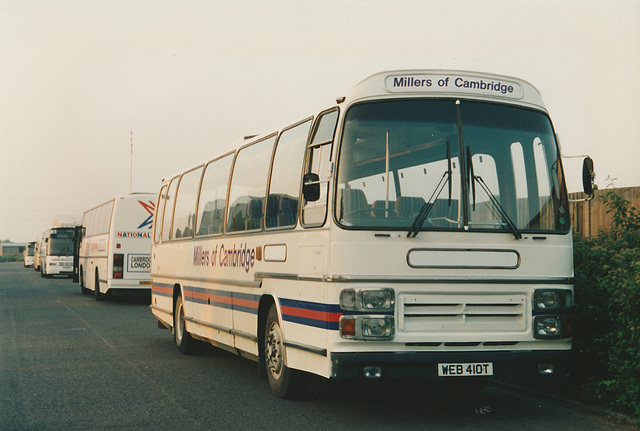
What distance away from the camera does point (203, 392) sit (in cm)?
926

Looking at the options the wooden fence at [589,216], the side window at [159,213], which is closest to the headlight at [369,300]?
the wooden fence at [589,216]

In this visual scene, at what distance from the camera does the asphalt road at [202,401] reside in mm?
7500

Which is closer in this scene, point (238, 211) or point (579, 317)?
point (579, 317)

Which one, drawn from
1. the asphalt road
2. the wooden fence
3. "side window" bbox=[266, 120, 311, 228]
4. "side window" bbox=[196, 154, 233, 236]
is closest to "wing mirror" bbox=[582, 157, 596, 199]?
the asphalt road

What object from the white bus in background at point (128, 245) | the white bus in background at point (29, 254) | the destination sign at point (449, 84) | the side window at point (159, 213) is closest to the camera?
the destination sign at point (449, 84)

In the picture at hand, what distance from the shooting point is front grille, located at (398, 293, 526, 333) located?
7062 millimetres

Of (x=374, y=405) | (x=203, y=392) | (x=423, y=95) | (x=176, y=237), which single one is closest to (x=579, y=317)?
(x=374, y=405)

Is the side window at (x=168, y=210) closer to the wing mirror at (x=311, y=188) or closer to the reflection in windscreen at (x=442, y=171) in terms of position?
the wing mirror at (x=311, y=188)

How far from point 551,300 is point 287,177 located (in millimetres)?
2994

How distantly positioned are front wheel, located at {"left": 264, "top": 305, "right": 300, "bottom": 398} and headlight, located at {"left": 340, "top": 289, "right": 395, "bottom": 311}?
1.54 m

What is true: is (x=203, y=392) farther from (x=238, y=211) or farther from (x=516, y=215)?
(x=516, y=215)

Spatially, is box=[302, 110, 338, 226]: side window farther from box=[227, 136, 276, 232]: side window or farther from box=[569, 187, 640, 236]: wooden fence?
box=[569, 187, 640, 236]: wooden fence

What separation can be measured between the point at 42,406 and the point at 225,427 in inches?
87.8

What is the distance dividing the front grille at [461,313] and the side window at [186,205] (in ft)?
20.3
